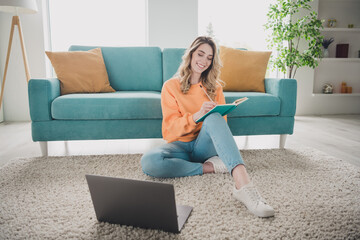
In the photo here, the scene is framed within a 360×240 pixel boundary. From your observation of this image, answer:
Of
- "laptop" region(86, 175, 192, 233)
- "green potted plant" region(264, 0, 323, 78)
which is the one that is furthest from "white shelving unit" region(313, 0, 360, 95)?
"laptop" region(86, 175, 192, 233)

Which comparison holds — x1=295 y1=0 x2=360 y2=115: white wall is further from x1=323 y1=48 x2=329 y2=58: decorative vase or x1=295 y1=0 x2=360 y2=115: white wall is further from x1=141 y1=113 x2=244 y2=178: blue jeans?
x1=141 y1=113 x2=244 y2=178: blue jeans

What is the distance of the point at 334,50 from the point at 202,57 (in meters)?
3.55

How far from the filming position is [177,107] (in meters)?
1.63

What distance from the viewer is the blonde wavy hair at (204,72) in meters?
1.67

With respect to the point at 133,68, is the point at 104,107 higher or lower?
lower

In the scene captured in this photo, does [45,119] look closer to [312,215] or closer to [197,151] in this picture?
[197,151]

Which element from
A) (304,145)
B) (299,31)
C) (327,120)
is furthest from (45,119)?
(327,120)

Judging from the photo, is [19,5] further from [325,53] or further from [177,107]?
[325,53]

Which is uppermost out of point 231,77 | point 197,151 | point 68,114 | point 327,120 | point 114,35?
point 114,35

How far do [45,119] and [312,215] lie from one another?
5.87 feet

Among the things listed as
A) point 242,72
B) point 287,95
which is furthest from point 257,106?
point 242,72

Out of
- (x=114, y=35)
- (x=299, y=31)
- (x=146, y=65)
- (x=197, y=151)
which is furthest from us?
(x=114, y=35)

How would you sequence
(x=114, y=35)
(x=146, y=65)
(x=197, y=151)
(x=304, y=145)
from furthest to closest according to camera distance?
(x=114, y=35)
(x=146, y=65)
(x=304, y=145)
(x=197, y=151)

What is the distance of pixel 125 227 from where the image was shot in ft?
3.58
